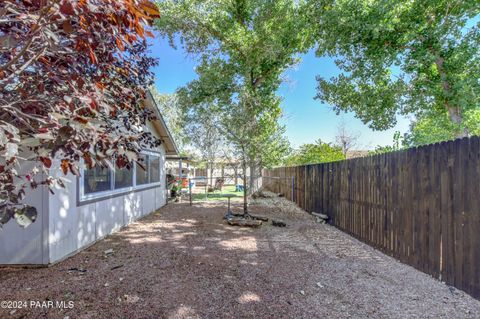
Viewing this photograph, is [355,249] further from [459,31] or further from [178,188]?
[178,188]

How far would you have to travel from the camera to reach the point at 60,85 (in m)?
1.92

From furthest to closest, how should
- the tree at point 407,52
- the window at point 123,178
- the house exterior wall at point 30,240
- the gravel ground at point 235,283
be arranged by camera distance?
the tree at point 407,52
the window at point 123,178
the house exterior wall at point 30,240
the gravel ground at point 235,283

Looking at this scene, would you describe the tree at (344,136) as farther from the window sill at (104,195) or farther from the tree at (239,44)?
the window sill at (104,195)

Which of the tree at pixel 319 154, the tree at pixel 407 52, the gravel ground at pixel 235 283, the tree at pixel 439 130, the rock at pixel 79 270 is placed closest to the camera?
the gravel ground at pixel 235 283

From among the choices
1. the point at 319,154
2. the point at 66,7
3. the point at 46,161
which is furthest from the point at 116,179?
the point at 319,154

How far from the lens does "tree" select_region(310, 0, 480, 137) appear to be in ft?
26.4

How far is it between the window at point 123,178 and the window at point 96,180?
38 cm

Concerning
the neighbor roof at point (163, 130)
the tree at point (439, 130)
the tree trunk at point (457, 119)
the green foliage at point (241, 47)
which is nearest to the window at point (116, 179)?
the neighbor roof at point (163, 130)

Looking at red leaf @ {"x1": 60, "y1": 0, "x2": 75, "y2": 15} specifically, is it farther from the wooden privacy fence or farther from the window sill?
the window sill

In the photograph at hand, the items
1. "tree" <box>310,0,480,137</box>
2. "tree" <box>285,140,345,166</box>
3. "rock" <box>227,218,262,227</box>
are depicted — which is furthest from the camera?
"tree" <box>285,140,345,166</box>

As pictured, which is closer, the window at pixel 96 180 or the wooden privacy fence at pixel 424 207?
the wooden privacy fence at pixel 424 207

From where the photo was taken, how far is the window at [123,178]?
22.3ft

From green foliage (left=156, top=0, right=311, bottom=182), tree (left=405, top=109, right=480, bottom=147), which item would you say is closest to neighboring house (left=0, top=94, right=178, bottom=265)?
green foliage (left=156, top=0, right=311, bottom=182)

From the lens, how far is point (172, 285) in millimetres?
3514
